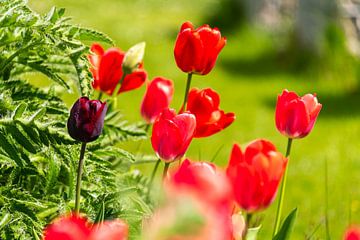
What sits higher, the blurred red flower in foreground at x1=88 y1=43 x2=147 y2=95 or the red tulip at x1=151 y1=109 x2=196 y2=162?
the blurred red flower in foreground at x1=88 y1=43 x2=147 y2=95

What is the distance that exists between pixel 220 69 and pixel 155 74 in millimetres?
660

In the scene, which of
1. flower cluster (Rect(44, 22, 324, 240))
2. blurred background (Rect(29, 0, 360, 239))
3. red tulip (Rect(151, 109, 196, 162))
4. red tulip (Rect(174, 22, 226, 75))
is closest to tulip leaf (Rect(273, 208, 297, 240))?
flower cluster (Rect(44, 22, 324, 240))

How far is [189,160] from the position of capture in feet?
4.82

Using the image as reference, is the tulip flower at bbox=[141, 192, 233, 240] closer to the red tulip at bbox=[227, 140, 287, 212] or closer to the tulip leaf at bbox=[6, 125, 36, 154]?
the red tulip at bbox=[227, 140, 287, 212]

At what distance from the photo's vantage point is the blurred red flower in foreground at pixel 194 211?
0.68m

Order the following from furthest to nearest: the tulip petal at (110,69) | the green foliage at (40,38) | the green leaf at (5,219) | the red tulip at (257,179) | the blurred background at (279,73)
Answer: the blurred background at (279,73), the tulip petal at (110,69), the green foliage at (40,38), the green leaf at (5,219), the red tulip at (257,179)

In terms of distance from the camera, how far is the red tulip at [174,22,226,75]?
182 cm

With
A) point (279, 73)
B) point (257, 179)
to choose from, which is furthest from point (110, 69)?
point (279, 73)

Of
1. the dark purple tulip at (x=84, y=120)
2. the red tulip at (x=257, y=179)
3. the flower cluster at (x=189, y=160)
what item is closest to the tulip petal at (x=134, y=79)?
the flower cluster at (x=189, y=160)

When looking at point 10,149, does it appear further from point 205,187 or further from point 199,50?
point 205,187

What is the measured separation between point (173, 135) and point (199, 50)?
35cm

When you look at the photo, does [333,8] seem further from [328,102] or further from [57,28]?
[57,28]

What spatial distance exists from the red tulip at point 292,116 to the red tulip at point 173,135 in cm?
19

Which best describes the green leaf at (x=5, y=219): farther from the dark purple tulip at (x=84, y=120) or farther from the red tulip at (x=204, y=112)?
the red tulip at (x=204, y=112)
